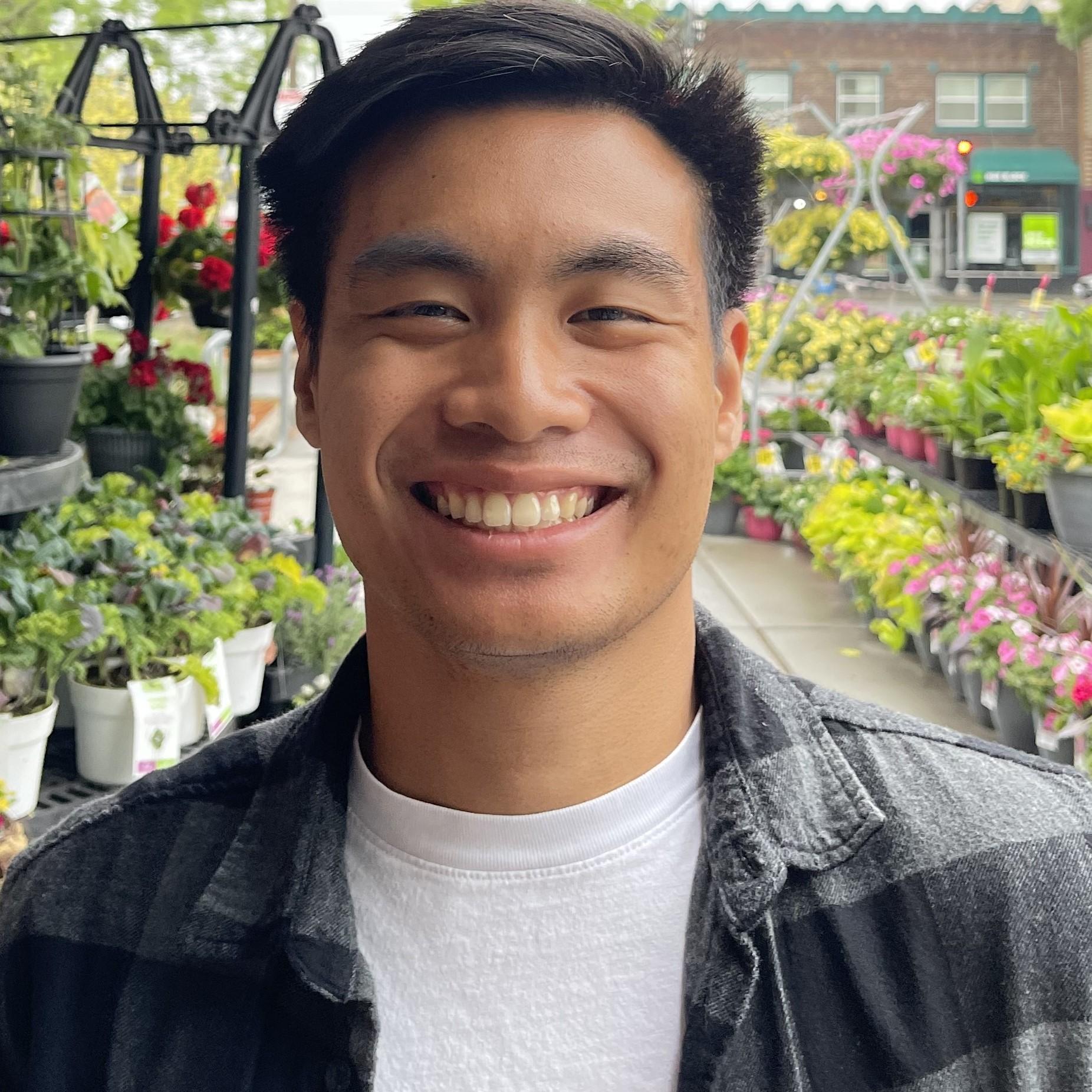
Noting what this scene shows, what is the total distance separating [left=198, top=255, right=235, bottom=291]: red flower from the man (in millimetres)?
2686

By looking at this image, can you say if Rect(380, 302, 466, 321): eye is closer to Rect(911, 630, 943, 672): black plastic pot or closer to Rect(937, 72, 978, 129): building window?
Rect(911, 630, 943, 672): black plastic pot

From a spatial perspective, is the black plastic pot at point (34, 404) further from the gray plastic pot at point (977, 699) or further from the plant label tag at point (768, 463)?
the plant label tag at point (768, 463)

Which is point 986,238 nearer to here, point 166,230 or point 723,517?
point 166,230

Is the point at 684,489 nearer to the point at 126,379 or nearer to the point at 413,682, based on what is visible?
the point at 413,682

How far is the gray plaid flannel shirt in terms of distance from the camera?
786 millimetres

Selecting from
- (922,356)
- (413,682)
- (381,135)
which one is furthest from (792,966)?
(922,356)

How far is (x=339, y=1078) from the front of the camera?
79cm

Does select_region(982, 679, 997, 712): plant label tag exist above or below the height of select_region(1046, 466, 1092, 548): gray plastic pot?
below

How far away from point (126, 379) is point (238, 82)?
2031mm

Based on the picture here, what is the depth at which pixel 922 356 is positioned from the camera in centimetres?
524

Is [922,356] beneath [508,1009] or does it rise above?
above

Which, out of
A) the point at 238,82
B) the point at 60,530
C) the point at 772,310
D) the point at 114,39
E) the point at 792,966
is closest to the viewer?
the point at 792,966

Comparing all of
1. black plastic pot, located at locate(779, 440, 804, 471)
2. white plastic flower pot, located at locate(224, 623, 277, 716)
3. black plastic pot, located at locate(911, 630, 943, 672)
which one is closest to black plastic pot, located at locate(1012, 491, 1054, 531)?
black plastic pot, located at locate(911, 630, 943, 672)

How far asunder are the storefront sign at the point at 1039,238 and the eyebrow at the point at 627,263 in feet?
10.2
